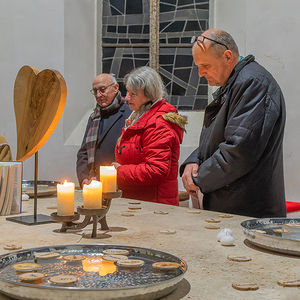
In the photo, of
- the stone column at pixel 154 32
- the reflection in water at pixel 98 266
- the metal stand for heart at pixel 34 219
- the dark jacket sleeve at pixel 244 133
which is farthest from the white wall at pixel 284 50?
the reflection in water at pixel 98 266

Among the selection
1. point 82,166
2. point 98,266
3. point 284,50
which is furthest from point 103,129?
point 98,266

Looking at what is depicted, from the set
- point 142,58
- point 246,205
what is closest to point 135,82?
point 246,205

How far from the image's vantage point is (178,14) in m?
6.44

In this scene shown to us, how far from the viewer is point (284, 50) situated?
4.97 metres

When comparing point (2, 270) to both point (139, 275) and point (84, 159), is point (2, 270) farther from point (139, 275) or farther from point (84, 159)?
point (84, 159)

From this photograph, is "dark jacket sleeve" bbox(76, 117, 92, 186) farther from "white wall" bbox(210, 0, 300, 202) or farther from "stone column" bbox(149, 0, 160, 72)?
"stone column" bbox(149, 0, 160, 72)

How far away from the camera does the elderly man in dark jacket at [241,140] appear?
2.25 meters

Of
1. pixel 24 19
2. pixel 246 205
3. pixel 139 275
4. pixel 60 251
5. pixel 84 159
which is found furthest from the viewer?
pixel 24 19

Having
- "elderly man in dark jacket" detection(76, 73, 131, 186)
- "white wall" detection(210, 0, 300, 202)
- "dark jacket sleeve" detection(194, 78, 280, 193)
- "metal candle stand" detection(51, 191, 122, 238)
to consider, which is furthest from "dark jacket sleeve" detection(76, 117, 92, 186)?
"metal candle stand" detection(51, 191, 122, 238)

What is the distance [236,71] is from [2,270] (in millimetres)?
1821

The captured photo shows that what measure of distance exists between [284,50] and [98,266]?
452 centimetres

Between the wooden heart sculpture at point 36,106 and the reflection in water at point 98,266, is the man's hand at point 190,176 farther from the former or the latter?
the reflection in water at point 98,266

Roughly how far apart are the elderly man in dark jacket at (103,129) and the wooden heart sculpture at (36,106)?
2.23 metres

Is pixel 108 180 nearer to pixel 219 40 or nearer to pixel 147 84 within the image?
pixel 219 40
